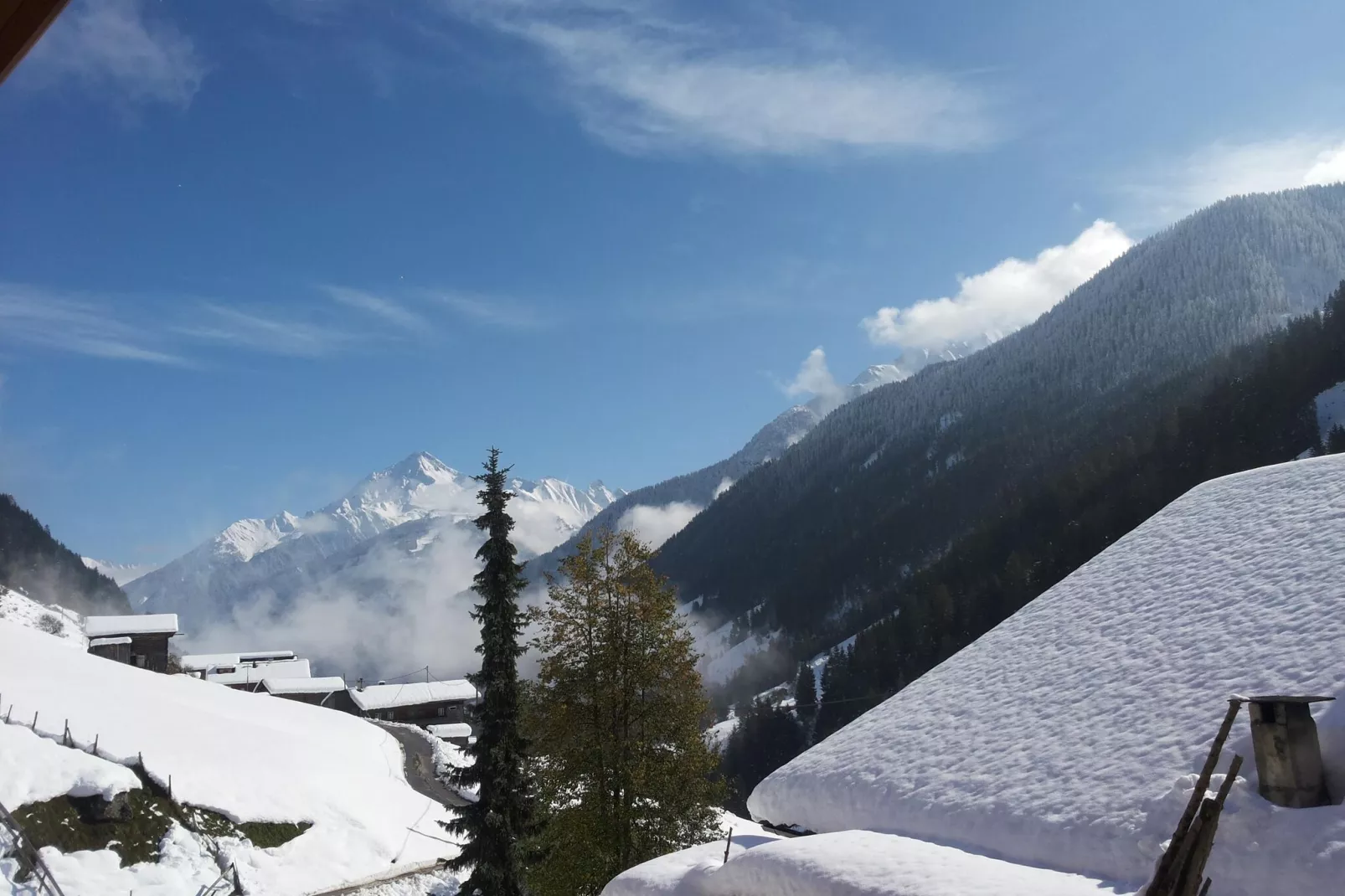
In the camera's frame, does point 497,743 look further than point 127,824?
No

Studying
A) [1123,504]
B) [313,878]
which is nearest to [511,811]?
[313,878]

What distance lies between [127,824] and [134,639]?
159 ft

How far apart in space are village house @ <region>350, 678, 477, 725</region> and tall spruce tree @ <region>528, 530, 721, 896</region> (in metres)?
69.5

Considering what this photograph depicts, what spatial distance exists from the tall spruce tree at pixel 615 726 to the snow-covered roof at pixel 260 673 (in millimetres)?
74489

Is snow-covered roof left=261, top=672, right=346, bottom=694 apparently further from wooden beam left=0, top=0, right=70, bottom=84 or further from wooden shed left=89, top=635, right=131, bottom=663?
wooden beam left=0, top=0, right=70, bottom=84

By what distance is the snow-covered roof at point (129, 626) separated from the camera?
2886 inches

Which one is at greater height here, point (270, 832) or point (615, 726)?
point (615, 726)

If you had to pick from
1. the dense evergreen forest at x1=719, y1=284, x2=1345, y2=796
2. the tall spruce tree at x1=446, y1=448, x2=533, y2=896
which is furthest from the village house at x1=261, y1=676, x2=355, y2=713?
the tall spruce tree at x1=446, y1=448, x2=533, y2=896

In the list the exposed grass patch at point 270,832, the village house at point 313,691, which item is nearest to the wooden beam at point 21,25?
the exposed grass patch at point 270,832

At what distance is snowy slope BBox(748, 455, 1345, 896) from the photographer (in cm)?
683

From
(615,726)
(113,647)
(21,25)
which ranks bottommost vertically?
(615,726)

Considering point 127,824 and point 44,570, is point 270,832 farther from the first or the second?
point 44,570

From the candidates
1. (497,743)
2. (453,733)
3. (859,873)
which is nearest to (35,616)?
(453,733)

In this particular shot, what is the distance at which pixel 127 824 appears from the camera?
32656 millimetres
